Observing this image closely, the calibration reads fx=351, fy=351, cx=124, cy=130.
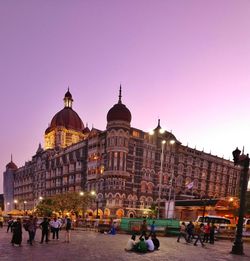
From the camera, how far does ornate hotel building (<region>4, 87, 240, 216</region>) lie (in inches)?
2549

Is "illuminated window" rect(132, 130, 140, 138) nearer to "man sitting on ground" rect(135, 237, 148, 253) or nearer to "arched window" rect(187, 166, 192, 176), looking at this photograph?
"arched window" rect(187, 166, 192, 176)

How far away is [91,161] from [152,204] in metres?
15.3

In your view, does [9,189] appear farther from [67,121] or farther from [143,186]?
[143,186]

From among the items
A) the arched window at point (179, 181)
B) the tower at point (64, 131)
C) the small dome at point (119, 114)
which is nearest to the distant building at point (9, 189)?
the tower at point (64, 131)

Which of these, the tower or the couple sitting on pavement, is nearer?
the couple sitting on pavement

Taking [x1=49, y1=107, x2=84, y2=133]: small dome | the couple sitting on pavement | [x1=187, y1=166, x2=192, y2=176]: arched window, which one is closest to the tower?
[x1=49, y1=107, x2=84, y2=133]: small dome

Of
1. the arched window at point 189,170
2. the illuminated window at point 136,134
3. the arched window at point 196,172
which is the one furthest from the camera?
the arched window at point 196,172

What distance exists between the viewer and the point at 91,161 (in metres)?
72.6

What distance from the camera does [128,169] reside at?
66250mm

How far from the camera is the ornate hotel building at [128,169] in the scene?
6475 cm

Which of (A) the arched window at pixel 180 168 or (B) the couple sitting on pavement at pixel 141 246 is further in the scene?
(A) the arched window at pixel 180 168

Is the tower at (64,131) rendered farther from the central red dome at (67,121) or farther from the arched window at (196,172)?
the arched window at (196,172)

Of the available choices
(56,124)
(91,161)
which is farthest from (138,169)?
(56,124)

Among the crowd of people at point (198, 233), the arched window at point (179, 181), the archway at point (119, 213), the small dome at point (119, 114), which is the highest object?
the small dome at point (119, 114)
